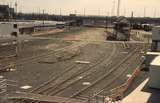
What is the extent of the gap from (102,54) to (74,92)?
84.2 feet

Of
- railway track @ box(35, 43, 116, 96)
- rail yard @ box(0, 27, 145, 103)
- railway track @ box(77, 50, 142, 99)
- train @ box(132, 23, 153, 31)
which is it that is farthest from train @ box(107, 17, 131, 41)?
train @ box(132, 23, 153, 31)

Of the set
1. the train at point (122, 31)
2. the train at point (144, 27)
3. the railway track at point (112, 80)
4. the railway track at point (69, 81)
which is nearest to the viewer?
the railway track at point (112, 80)

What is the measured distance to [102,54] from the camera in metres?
51.0

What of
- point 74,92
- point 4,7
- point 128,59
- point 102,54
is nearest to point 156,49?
point 128,59

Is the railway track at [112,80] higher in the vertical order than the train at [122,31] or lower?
lower

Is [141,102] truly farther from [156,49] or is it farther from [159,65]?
[156,49]

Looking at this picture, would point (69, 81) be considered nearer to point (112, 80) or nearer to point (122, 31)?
point (112, 80)

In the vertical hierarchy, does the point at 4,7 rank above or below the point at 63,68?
above

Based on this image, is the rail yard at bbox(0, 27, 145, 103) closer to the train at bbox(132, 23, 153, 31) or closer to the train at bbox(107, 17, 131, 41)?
the train at bbox(107, 17, 131, 41)

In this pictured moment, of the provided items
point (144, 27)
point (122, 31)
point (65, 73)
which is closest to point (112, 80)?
point (65, 73)

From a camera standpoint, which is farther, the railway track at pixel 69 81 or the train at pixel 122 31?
the train at pixel 122 31

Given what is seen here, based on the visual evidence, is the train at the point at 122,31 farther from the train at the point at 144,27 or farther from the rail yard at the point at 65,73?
the train at the point at 144,27

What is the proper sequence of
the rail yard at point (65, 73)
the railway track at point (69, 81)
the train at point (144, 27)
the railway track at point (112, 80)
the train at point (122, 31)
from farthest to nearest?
the train at point (144, 27), the train at point (122, 31), the railway track at point (69, 81), the railway track at point (112, 80), the rail yard at point (65, 73)

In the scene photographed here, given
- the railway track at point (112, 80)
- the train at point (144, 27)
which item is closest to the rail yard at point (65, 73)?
the railway track at point (112, 80)
